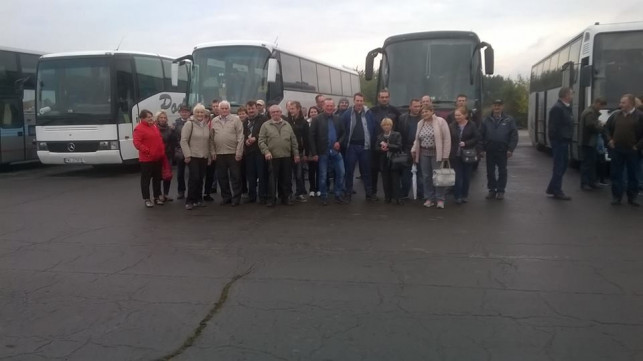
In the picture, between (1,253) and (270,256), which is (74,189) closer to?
(1,253)

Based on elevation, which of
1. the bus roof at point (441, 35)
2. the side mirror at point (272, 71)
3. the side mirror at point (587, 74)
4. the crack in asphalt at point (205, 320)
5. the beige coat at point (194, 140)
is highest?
the bus roof at point (441, 35)

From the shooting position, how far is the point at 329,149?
34.1 ft

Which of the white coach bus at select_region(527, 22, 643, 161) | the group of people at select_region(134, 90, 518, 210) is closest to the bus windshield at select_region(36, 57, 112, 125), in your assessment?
the group of people at select_region(134, 90, 518, 210)

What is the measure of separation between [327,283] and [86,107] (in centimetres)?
1203

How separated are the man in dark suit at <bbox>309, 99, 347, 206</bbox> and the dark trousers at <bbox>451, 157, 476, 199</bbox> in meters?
1.94

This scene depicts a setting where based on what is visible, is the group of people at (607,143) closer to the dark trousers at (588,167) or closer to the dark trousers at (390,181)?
the dark trousers at (588,167)

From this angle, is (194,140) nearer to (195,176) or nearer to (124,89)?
(195,176)

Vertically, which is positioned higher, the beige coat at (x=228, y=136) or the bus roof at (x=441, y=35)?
the bus roof at (x=441, y=35)

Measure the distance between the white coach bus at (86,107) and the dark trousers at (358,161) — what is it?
6.86m

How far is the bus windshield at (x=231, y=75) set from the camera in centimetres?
1486

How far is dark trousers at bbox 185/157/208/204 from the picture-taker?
10.2 metres

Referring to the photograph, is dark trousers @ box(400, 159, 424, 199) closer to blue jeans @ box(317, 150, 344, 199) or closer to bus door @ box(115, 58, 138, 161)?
blue jeans @ box(317, 150, 344, 199)

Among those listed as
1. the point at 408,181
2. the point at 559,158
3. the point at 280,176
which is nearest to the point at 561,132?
the point at 559,158

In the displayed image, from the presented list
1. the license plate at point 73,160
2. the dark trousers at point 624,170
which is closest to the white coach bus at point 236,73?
the license plate at point 73,160
